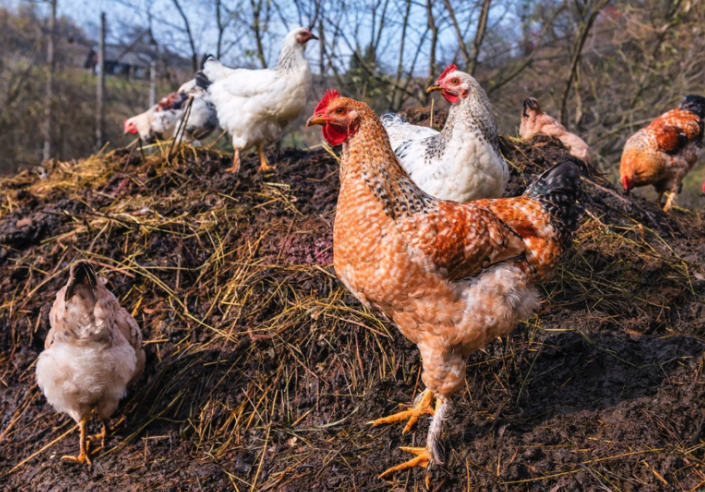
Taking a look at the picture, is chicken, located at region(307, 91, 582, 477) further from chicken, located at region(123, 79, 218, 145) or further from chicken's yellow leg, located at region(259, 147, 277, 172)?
chicken, located at region(123, 79, 218, 145)

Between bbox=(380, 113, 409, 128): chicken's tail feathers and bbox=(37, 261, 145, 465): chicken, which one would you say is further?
bbox=(380, 113, 409, 128): chicken's tail feathers

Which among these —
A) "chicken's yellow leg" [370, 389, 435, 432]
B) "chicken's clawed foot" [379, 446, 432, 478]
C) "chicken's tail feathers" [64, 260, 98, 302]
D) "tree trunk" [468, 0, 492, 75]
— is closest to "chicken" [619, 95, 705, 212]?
"tree trunk" [468, 0, 492, 75]

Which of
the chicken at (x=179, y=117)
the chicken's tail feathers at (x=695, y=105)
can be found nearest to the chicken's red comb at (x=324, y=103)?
the chicken at (x=179, y=117)

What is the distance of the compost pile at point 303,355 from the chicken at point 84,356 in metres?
0.29

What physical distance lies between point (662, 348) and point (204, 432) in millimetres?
2688

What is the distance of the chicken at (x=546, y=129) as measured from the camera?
17.1ft

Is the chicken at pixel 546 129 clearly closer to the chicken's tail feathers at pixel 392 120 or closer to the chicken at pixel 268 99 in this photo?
the chicken's tail feathers at pixel 392 120

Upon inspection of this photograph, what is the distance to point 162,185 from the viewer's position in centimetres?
433

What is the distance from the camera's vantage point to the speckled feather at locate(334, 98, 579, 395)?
7.08 feet

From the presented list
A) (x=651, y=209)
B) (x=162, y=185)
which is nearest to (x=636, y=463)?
(x=651, y=209)

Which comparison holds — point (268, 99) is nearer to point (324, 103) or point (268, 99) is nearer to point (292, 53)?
point (292, 53)

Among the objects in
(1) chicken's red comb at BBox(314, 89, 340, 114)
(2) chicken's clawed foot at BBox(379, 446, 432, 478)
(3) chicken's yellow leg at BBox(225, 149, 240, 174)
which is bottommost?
(2) chicken's clawed foot at BBox(379, 446, 432, 478)

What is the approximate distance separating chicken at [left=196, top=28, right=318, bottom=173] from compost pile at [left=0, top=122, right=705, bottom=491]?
57 centimetres

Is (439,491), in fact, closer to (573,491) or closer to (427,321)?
(573,491)
